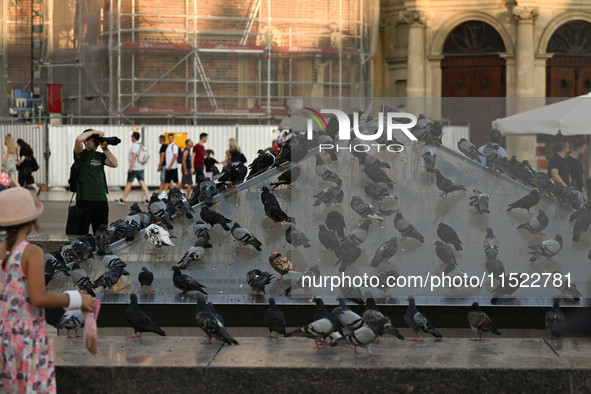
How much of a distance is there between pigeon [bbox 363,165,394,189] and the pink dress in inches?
156

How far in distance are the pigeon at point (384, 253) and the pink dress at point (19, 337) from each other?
3473 millimetres

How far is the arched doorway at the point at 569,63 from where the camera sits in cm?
2505

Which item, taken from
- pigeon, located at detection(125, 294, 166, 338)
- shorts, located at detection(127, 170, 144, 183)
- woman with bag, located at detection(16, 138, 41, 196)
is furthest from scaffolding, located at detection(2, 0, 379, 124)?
pigeon, located at detection(125, 294, 166, 338)

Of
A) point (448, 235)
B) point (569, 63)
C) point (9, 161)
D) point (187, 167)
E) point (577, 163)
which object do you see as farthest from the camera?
point (569, 63)

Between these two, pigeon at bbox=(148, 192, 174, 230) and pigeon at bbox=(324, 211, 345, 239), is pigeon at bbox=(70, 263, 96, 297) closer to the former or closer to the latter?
pigeon at bbox=(148, 192, 174, 230)

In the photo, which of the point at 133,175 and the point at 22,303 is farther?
the point at 133,175

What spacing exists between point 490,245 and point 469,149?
912 millimetres

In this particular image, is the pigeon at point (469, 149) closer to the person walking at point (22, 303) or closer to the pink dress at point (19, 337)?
the person walking at point (22, 303)

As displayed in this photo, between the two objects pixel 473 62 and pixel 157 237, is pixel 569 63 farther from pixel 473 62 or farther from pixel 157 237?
pixel 157 237

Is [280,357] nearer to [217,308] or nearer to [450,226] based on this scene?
[217,308]

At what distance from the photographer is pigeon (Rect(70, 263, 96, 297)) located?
7.00 metres

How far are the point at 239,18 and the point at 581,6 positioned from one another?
34.1 feet

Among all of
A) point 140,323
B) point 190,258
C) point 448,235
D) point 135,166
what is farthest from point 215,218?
point 135,166

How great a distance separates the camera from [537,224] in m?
7.27
